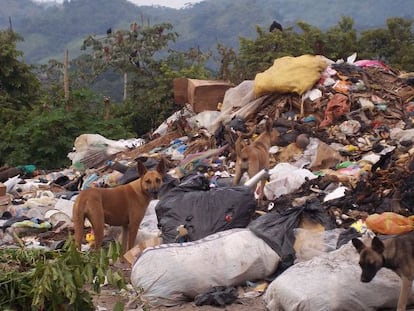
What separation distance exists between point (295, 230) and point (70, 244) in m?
3.25

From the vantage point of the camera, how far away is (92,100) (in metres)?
16.4

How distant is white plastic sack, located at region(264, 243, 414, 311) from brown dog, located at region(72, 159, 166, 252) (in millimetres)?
1976

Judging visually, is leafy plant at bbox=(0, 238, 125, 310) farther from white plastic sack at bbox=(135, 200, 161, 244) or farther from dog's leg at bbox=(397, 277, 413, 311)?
white plastic sack at bbox=(135, 200, 161, 244)

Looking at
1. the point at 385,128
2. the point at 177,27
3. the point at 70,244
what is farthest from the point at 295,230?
the point at 177,27

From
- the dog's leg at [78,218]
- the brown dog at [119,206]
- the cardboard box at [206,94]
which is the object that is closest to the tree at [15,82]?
the cardboard box at [206,94]

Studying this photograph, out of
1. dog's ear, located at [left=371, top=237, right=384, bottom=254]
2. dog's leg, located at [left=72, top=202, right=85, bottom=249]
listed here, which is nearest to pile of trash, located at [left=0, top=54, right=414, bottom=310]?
dog's ear, located at [left=371, top=237, right=384, bottom=254]

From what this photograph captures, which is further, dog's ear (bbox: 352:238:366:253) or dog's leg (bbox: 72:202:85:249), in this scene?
dog's leg (bbox: 72:202:85:249)

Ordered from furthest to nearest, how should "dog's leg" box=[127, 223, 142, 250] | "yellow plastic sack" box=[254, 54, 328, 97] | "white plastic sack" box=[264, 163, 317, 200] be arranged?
"yellow plastic sack" box=[254, 54, 328, 97], "white plastic sack" box=[264, 163, 317, 200], "dog's leg" box=[127, 223, 142, 250]

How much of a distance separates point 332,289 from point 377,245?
1.55 ft

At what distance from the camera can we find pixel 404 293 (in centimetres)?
483

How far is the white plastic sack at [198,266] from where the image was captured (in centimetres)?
557

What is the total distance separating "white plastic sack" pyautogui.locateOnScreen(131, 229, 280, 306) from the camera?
5.57 m

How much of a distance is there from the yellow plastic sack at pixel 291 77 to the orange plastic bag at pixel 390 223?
16.0 ft

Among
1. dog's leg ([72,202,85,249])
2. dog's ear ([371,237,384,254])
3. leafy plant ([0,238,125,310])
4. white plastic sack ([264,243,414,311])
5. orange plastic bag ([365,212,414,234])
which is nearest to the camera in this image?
leafy plant ([0,238,125,310])
